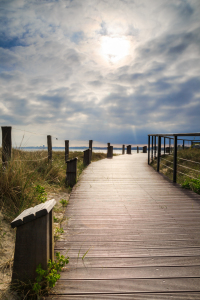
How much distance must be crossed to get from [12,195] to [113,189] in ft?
8.49

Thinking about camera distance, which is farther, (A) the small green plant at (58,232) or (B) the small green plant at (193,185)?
(B) the small green plant at (193,185)

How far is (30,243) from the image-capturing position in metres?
1.85

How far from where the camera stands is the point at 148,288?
189cm

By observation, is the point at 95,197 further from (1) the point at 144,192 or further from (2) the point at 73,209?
(1) the point at 144,192

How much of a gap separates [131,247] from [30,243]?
1.28 metres

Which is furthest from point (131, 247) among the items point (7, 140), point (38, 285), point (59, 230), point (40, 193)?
point (7, 140)

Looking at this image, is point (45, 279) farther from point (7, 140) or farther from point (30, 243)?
point (7, 140)

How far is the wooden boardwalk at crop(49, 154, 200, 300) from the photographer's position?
1.89m

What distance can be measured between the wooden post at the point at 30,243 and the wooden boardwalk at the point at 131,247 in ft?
1.00

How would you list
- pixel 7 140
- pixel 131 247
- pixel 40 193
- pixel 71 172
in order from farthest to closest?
pixel 71 172
pixel 7 140
pixel 40 193
pixel 131 247

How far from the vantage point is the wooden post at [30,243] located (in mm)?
1841

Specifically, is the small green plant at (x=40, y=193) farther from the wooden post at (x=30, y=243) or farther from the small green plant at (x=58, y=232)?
the wooden post at (x=30, y=243)

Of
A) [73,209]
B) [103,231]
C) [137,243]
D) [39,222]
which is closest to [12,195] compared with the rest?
[73,209]

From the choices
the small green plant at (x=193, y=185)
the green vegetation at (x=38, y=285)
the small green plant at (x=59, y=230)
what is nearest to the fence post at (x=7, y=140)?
the small green plant at (x=59, y=230)
